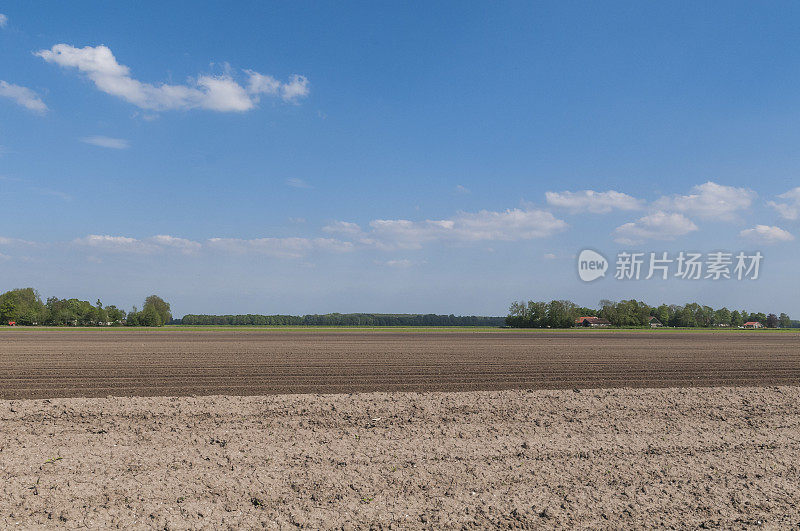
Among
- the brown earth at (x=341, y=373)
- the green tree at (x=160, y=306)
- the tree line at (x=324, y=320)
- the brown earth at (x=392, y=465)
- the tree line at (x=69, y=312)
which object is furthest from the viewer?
the tree line at (x=324, y=320)

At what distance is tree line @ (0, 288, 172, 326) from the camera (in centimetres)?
13338

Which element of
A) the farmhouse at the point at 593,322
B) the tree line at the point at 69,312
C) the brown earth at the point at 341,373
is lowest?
the tree line at the point at 69,312

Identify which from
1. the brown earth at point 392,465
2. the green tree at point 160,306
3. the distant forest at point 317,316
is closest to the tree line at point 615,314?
the distant forest at point 317,316

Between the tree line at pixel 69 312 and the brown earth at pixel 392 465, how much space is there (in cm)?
13629

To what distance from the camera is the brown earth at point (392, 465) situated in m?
6.77

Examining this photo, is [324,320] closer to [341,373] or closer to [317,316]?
[317,316]

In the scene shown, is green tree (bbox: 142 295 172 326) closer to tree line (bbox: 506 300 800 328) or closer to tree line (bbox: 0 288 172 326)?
tree line (bbox: 0 288 172 326)

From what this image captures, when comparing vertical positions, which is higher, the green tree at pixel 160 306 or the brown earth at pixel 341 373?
the brown earth at pixel 341 373

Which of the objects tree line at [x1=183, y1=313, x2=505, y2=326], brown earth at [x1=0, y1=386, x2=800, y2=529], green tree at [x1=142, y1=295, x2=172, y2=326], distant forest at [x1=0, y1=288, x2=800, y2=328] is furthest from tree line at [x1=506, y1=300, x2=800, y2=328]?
brown earth at [x1=0, y1=386, x2=800, y2=529]

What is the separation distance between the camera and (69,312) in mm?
136625

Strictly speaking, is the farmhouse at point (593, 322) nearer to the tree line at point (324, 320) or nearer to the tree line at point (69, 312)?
the tree line at point (324, 320)

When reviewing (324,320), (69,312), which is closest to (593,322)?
(324,320)

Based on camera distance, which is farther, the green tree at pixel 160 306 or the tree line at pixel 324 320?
the tree line at pixel 324 320

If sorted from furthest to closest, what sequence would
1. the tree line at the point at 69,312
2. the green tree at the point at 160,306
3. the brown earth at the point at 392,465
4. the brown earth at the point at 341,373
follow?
the green tree at the point at 160,306 → the tree line at the point at 69,312 → the brown earth at the point at 341,373 → the brown earth at the point at 392,465
